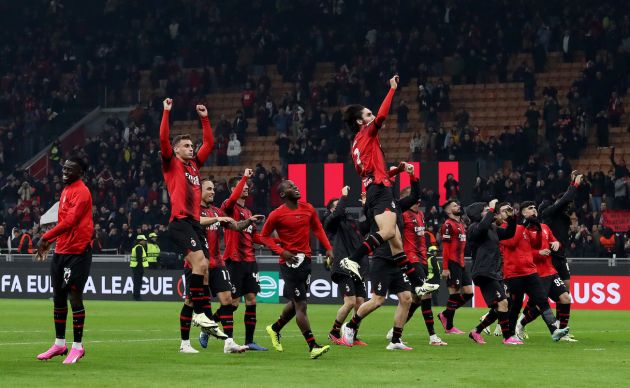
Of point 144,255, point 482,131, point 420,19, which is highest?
point 420,19

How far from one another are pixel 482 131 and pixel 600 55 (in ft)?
14.7

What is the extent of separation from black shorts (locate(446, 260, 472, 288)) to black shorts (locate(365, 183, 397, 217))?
20.0 feet

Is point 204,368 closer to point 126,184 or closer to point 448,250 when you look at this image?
point 448,250

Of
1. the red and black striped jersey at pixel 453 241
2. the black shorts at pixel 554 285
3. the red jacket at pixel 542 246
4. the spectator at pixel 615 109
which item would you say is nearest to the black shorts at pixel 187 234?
the red jacket at pixel 542 246

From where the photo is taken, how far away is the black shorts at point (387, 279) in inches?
691

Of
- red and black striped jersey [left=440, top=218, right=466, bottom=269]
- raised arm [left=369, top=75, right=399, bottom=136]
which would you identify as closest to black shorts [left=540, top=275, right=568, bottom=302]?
red and black striped jersey [left=440, top=218, right=466, bottom=269]

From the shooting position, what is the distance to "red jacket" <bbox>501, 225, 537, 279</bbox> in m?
19.0

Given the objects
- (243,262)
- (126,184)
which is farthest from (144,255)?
(243,262)

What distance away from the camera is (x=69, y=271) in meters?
14.9

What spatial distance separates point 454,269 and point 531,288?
11.7ft

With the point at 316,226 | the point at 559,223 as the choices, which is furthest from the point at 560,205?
the point at 316,226

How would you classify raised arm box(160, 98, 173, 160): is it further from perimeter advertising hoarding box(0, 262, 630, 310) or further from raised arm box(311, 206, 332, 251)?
perimeter advertising hoarding box(0, 262, 630, 310)

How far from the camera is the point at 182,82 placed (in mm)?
50719

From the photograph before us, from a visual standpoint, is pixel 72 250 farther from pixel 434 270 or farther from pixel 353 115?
pixel 434 270
